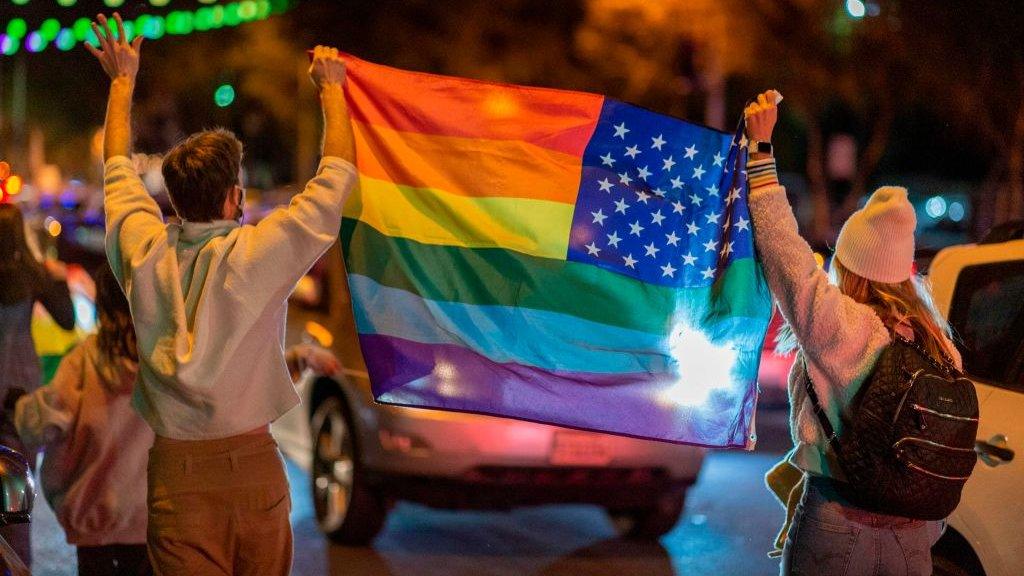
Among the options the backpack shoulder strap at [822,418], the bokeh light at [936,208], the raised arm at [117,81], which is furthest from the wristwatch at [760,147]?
the bokeh light at [936,208]

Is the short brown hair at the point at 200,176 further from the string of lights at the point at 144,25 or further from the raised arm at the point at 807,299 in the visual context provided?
the string of lights at the point at 144,25

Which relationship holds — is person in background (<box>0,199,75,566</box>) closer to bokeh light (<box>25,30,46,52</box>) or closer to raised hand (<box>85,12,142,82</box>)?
raised hand (<box>85,12,142,82</box>)

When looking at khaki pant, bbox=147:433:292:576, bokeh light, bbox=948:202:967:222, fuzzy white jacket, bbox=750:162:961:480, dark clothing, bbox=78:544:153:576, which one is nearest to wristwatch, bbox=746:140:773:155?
fuzzy white jacket, bbox=750:162:961:480

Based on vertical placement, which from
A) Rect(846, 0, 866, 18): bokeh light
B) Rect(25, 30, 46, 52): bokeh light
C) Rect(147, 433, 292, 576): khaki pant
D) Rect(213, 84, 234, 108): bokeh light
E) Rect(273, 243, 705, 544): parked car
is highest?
Rect(846, 0, 866, 18): bokeh light

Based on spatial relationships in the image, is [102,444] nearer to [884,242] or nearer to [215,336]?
[215,336]

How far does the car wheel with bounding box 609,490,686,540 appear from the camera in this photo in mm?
7344

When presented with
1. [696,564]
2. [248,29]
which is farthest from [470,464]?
[248,29]

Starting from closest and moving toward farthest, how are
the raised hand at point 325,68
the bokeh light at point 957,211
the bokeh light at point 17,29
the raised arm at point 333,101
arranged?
the raised arm at point 333,101 < the raised hand at point 325,68 < the bokeh light at point 17,29 < the bokeh light at point 957,211

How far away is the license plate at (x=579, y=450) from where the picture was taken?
666cm

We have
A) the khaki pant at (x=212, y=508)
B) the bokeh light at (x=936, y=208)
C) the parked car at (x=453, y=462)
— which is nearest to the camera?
the khaki pant at (x=212, y=508)

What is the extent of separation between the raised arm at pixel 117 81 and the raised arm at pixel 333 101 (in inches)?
21.1

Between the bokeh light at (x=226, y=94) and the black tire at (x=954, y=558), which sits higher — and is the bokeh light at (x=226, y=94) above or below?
above

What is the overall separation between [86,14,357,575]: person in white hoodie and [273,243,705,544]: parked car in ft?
9.36

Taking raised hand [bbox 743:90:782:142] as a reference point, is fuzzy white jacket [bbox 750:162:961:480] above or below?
below
